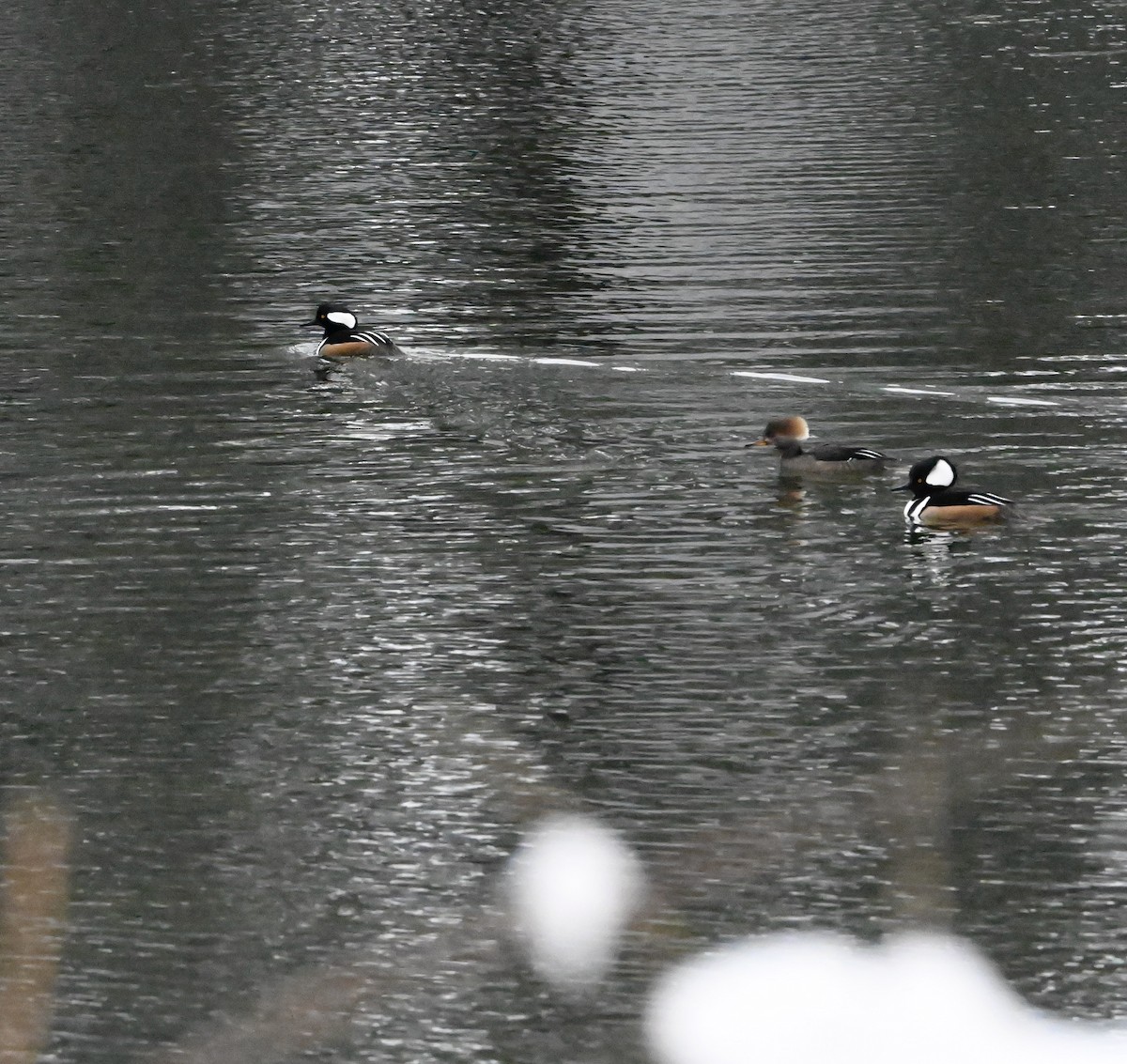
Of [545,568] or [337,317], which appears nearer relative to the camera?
[545,568]

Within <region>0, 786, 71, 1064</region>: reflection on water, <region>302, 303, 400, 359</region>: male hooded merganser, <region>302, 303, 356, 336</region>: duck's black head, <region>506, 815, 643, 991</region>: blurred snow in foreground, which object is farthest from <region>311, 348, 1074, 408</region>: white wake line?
<region>0, 786, 71, 1064</region>: reflection on water

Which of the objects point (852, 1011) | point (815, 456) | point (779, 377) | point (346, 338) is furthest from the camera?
point (346, 338)

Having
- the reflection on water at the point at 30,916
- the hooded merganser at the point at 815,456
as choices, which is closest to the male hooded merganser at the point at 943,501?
the hooded merganser at the point at 815,456

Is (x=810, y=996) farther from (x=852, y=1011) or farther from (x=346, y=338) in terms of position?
(x=346, y=338)

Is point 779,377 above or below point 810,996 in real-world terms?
above

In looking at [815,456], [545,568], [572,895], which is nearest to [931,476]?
[815,456]

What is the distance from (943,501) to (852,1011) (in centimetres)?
472

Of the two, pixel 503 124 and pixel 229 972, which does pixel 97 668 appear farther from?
pixel 503 124

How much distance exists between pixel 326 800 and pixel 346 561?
2849 millimetres

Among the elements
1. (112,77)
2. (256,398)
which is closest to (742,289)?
(256,398)

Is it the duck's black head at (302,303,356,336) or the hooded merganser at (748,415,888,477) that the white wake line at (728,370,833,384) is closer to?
the hooded merganser at (748,415,888,477)

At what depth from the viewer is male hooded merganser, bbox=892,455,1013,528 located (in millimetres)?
11555

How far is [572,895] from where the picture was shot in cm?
802

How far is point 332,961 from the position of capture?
7.65 m
